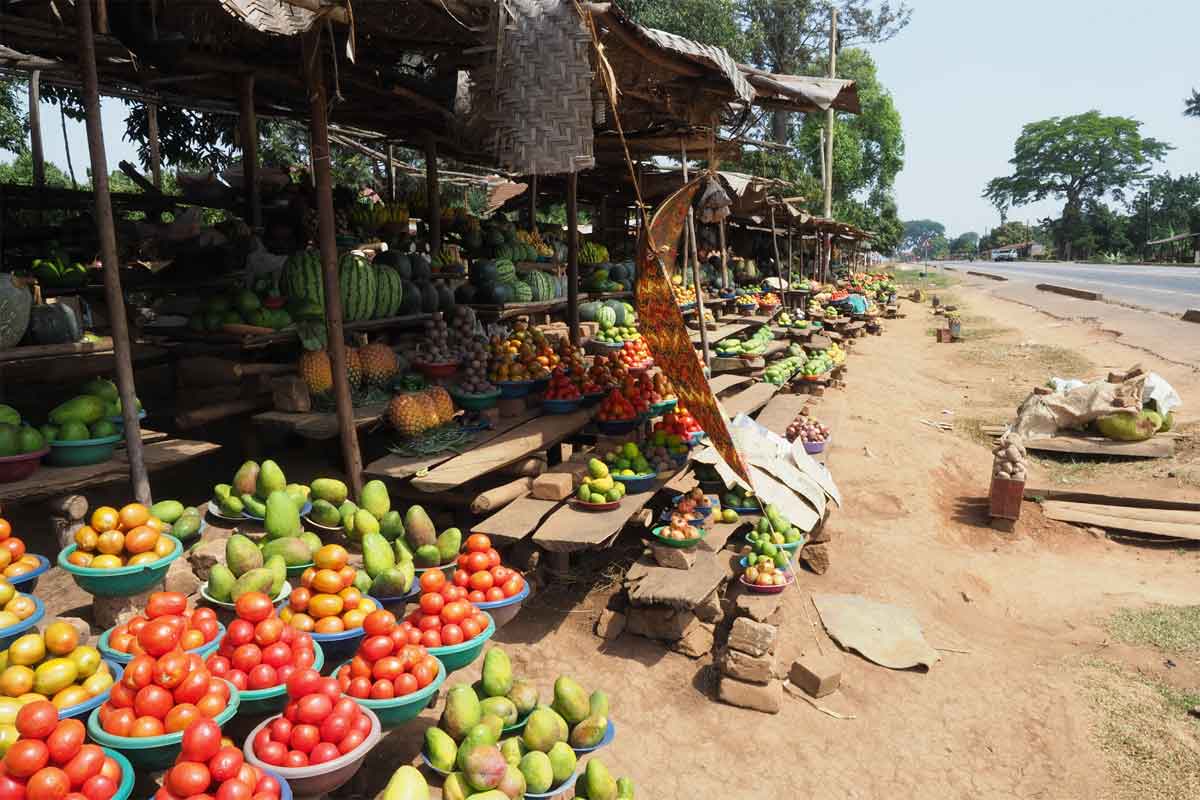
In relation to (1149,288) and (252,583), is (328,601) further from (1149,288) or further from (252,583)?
(1149,288)

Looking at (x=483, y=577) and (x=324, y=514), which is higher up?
(x=324, y=514)

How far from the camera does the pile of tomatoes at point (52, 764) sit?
6.00 feet

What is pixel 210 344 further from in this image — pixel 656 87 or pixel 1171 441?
pixel 1171 441

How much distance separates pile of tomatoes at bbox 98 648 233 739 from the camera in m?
2.16

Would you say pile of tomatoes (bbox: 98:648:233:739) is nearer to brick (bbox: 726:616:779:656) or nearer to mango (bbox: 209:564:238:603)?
mango (bbox: 209:564:238:603)

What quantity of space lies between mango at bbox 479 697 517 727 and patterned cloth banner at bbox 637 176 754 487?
227 cm

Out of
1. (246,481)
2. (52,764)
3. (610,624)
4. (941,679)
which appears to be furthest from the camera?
(610,624)

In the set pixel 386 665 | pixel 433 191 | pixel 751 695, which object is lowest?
pixel 751 695

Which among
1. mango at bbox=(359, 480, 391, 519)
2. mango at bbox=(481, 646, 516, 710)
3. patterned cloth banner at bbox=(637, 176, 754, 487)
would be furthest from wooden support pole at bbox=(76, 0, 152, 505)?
patterned cloth banner at bbox=(637, 176, 754, 487)

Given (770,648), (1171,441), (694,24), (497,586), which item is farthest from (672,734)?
(694,24)

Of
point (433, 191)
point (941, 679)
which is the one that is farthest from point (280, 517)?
point (433, 191)

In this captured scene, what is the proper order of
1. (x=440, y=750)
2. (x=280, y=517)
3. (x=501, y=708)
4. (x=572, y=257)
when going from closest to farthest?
(x=440, y=750)
(x=501, y=708)
(x=280, y=517)
(x=572, y=257)

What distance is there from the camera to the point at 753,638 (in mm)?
4395

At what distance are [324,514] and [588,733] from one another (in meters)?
2.00
